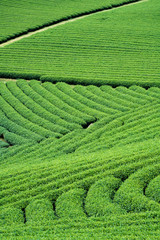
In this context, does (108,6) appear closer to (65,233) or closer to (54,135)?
(54,135)

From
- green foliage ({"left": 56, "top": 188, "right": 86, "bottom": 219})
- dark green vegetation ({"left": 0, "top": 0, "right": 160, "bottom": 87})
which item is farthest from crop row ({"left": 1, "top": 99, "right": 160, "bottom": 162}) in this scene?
dark green vegetation ({"left": 0, "top": 0, "right": 160, "bottom": 87})

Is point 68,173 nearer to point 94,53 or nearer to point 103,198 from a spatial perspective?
point 103,198

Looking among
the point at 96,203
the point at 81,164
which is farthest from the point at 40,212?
the point at 81,164

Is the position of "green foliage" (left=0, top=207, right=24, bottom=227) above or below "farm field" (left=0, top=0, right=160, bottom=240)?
below

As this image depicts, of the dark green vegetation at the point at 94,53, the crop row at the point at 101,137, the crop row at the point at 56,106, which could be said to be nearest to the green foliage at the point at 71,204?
the crop row at the point at 101,137

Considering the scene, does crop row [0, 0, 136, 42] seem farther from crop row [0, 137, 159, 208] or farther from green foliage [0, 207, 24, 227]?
green foliage [0, 207, 24, 227]

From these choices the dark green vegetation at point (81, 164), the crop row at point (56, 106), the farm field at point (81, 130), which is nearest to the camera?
the dark green vegetation at point (81, 164)

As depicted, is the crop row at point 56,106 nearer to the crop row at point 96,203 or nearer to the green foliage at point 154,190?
the crop row at point 96,203

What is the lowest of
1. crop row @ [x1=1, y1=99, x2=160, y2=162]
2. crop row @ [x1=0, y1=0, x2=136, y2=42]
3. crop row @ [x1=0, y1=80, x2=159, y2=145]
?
crop row @ [x1=1, y1=99, x2=160, y2=162]
